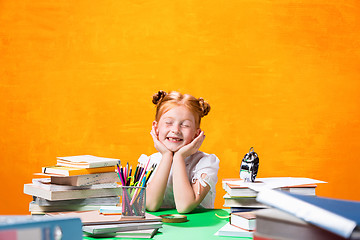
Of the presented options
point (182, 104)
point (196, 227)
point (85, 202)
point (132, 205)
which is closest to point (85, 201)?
point (85, 202)

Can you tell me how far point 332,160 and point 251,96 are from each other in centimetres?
70

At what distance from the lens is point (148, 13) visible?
135 inches

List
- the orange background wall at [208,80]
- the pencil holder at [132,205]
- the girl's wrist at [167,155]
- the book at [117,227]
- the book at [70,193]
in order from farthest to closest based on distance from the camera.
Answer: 1. the orange background wall at [208,80]
2. the girl's wrist at [167,155]
3. the book at [70,193]
4. the pencil holder at [132,205]
5. the book at [117,227]

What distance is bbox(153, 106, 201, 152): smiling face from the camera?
203 cm

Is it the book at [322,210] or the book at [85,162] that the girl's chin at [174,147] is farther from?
the book at [322,210]

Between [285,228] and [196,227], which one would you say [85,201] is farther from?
[285,228]

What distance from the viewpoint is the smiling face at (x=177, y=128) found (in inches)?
80.0

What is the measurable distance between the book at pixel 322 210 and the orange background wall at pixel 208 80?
102 inches

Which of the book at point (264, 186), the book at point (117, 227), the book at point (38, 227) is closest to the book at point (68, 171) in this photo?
the book at point (117, 227)

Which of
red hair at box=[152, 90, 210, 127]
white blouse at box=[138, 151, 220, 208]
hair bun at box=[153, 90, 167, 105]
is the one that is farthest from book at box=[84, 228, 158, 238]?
hair bun at box=[153, 90, 167, 105]

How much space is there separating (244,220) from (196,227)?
194 millimetres

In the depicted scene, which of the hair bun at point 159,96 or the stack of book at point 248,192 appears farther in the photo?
the hair bun at point 159,96

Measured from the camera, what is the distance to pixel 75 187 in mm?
1566

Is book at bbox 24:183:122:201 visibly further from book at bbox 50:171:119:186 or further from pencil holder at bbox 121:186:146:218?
pencil holder at bbox 121:186:146:218
